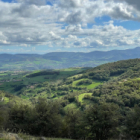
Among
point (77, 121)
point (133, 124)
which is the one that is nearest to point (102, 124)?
point (133, 124)

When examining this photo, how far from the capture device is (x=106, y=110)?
3856 cm

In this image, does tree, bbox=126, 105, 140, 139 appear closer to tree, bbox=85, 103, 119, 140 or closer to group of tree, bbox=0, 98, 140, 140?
group of tree, bbox=0, 98, 140, 140

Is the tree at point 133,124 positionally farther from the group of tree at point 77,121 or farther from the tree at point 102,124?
the tree at point 102,124

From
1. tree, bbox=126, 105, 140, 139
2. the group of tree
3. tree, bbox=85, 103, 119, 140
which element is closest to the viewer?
tree, bbox=126, 105, 140, 139

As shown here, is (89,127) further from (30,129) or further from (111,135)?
(30,129)

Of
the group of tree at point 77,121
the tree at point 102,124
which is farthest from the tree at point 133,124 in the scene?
the tree at point 102,124

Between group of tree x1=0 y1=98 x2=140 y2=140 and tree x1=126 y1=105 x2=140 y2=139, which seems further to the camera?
group of tree x1=0 y1=98 x2=140 y2=140

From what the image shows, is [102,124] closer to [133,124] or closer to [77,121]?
[133,124]

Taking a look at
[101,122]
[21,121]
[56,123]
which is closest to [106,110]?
[101,122]

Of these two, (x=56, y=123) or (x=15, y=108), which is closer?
(x=56, y=123)

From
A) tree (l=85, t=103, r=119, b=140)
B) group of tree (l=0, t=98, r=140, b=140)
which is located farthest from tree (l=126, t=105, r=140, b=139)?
tree (l=85, t=103, r=119, b=140)

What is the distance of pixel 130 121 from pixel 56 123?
22.3 meters

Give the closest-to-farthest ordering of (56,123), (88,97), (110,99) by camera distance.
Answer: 1. (56,123)
2. (110,99)
3. (88,97)

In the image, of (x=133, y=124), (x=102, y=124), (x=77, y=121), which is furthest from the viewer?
(x=77, y=121)
